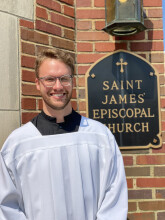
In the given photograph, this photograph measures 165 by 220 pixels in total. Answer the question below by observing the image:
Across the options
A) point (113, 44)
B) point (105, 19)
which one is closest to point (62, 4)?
→ point (105, 19)

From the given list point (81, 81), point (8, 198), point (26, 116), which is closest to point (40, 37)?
point (81, 81)

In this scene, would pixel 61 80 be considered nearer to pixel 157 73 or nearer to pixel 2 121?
pixel 2 121

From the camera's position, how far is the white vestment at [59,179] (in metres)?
1.79

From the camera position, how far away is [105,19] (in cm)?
287

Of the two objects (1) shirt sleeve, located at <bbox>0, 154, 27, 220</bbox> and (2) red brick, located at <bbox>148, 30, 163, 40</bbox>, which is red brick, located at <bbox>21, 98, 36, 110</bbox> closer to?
(1) shirt sleeve, located at <bbox>0, 154, 27, 220</bbox>

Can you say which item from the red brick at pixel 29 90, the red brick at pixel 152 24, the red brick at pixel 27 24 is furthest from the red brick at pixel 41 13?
the red brick at pixel 152 24

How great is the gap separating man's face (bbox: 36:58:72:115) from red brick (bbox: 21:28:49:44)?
2.54ft

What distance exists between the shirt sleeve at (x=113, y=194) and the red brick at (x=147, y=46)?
1.41m

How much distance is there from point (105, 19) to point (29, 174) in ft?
5.58

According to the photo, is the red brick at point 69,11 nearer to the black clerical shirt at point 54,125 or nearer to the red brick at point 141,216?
the black clerical shirt at point 54,125

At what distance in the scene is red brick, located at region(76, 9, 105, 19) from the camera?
9.83 feet

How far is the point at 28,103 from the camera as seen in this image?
8.45 feet

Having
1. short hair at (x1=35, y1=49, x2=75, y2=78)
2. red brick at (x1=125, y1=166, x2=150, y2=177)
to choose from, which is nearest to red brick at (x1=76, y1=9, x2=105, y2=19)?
short hair at (x1=35, y1=49, x2=75, y2=78)

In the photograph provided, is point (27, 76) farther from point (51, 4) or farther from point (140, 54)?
point (140, 54)
